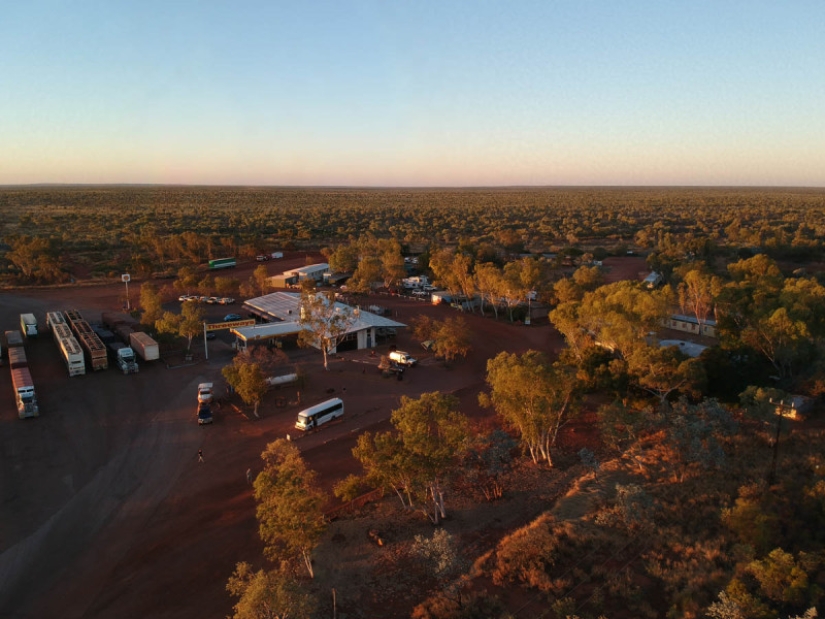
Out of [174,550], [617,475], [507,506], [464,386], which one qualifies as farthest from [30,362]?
[617,475]

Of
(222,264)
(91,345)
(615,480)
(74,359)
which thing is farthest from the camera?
(222,264)

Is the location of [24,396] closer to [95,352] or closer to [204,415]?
[95,352]

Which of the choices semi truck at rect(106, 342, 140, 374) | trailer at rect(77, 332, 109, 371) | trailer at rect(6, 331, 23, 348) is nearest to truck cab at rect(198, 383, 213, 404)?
semi truck at rect(106, 342, 140, 374)

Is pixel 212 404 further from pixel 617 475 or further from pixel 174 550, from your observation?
pixel 617 475

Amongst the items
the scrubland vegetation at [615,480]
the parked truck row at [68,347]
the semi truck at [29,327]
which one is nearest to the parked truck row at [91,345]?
the parked truck row at [68,347]

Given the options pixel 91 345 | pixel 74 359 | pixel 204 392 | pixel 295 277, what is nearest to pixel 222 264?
pixel 295 277

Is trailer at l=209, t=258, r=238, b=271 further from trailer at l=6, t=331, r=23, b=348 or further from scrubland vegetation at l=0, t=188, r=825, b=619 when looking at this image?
scrubland vegetation at l=0, t=188, r=825, b=619
